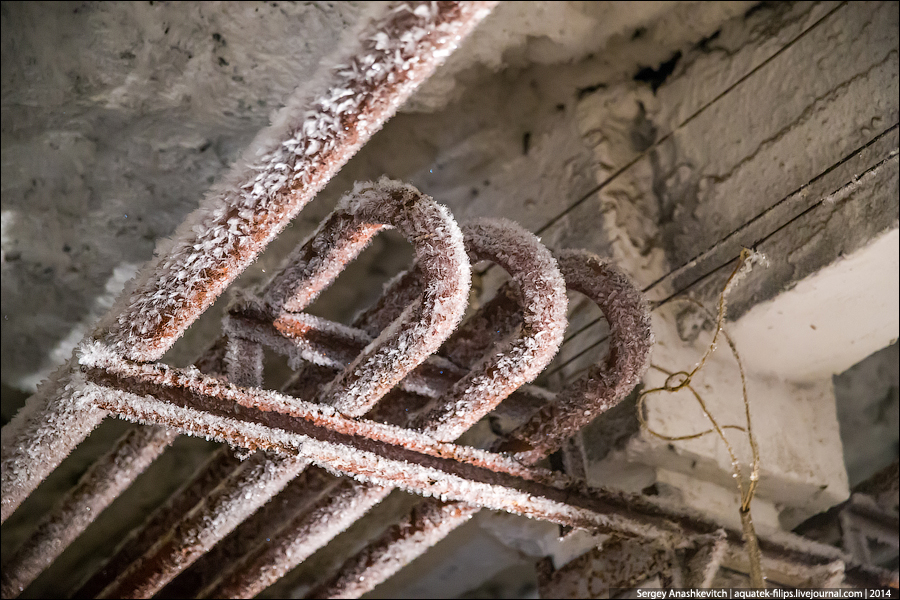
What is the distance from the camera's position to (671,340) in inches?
61.8

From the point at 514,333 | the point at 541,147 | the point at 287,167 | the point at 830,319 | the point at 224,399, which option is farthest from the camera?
the point at 541,147

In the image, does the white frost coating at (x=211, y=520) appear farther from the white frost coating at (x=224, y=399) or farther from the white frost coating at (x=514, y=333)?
the white frost coating at (x=514, y=333)

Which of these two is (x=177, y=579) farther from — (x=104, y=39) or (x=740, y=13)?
(x=740, y=13)

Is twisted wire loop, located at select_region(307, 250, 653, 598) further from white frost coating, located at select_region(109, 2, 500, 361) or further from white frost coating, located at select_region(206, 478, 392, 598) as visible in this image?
white frost coating, located at select_region(109, 2, 500, 361)

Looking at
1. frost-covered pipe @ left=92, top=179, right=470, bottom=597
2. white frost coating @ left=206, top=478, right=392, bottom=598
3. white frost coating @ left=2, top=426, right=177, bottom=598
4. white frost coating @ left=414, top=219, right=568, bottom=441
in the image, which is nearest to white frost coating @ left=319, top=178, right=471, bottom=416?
frost-covered pipe @ left=92, top=179, right=470, bottom=597

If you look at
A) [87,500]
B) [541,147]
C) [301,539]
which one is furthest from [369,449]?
[541,147]

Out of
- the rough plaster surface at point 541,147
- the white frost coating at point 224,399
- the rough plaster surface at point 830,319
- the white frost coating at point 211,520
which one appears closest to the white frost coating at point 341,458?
the white frost coating at point 224,399

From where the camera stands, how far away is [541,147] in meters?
1.97

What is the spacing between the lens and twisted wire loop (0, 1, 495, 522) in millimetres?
671

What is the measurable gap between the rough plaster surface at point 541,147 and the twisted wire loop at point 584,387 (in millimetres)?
388

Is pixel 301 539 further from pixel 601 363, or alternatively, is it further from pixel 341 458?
pixel 601 363

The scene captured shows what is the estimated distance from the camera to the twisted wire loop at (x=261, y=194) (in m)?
0.67

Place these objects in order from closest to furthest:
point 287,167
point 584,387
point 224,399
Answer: point 287,167, point 224,399, point 584,387

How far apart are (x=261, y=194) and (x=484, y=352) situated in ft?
1.83
